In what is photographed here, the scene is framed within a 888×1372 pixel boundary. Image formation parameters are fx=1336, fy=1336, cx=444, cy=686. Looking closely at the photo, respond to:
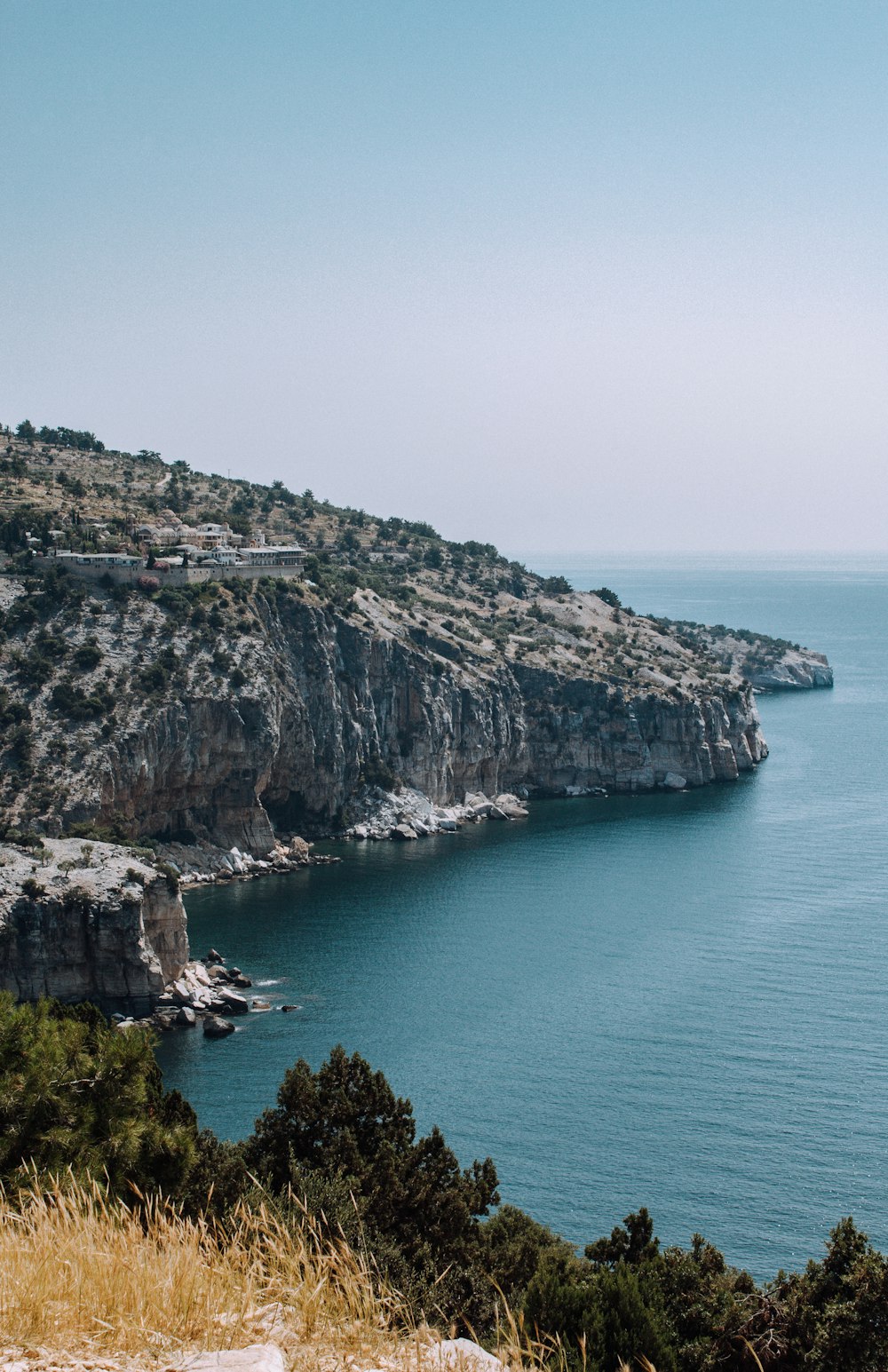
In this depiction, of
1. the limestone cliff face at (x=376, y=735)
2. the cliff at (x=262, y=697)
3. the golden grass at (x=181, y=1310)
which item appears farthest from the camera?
the limestone cliff face at (x=376, y=735)

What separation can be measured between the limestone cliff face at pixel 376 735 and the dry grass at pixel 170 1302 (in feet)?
174

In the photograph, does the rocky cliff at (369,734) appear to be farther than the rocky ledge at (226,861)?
Yes

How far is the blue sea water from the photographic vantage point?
3466 centimetres

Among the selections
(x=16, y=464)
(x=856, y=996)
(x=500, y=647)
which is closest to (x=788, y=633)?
(x=500, y=647)

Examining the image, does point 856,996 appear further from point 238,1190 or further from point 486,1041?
point 238,1190

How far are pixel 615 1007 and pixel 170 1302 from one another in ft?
130

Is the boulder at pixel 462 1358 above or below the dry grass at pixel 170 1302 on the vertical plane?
below

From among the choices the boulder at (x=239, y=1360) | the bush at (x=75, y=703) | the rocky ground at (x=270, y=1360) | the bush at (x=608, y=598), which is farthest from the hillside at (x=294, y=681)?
the boulder at (x=239, y=1360)

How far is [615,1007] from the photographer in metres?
47.8

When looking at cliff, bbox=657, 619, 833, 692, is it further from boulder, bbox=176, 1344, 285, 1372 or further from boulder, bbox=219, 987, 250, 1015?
boulder, bbox=176, 1344, 285, 1372

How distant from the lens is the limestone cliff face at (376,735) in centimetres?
6950

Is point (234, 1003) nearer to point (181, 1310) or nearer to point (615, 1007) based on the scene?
point (615, 1007)

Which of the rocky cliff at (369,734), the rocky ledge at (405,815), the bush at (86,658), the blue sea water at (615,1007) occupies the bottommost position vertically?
the blue sea water at (615,1007)

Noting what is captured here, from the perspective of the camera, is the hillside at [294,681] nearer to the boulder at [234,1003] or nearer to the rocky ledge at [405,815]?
the rocky ledge at [405,815]
